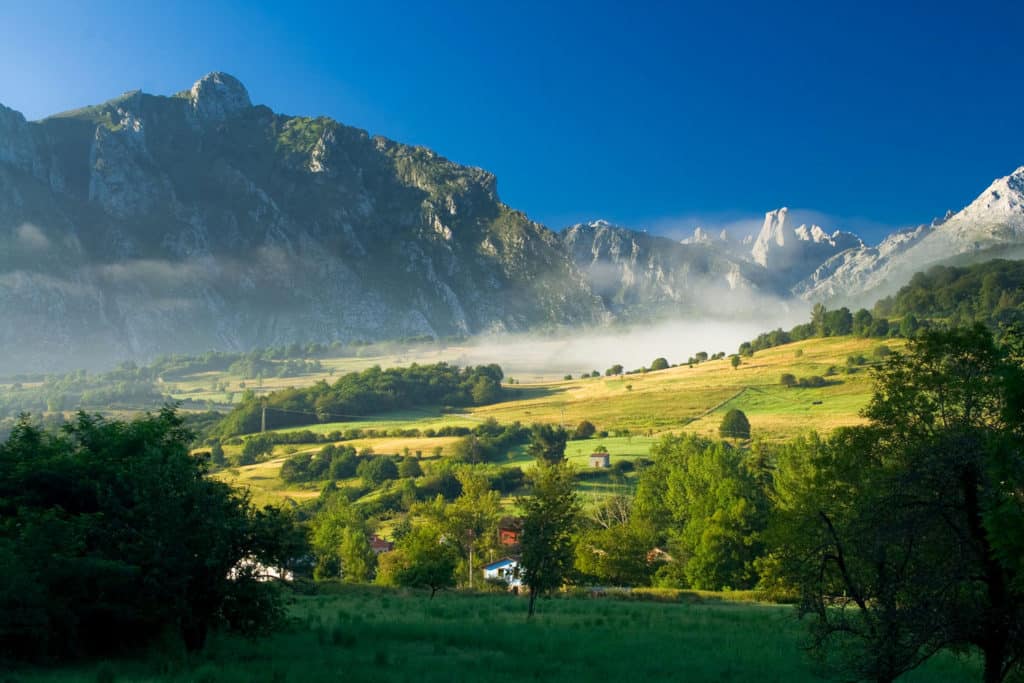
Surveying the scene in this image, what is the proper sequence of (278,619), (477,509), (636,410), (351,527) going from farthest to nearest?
(636,410)
(351,527)
(477,509)
(278,619)

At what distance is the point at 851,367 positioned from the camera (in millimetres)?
173375

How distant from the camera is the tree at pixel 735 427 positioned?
142 m

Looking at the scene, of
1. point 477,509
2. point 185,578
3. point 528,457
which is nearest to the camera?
point 185,578

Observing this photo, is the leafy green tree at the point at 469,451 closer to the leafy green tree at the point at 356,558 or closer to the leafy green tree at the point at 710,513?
the leafy green tree at the point at 710,513

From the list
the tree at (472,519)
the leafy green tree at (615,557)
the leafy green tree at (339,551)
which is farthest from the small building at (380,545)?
the leafy green tree at (615,557)

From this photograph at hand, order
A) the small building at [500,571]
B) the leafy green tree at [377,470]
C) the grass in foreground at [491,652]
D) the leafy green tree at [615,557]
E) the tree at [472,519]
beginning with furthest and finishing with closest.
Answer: the leafy green tree at [377,470], the tree at [472,519], the small building at [500,571], the leafy green tree at [615,557], the grass in foreground at [491,652]

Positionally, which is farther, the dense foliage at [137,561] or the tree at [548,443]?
the tree at [548,443]

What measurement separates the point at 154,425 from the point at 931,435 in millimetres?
26165

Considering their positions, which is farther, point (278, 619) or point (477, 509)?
point (477, 509)

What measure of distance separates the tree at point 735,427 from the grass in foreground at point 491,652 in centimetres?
11110

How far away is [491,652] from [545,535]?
36.4ft

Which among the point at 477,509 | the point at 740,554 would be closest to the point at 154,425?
the point at 477,509

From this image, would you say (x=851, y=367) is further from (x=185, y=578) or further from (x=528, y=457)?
(x=185, y=578)

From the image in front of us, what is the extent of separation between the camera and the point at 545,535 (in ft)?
111
